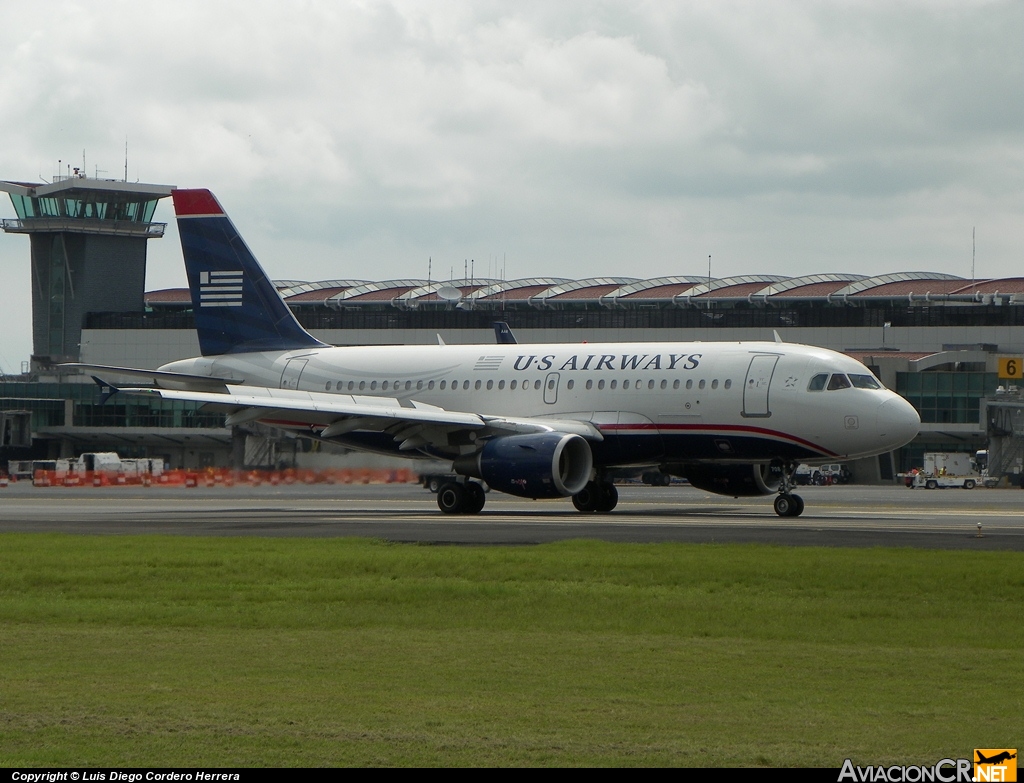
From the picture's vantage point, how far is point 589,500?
1548 inches

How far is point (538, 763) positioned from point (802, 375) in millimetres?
27756

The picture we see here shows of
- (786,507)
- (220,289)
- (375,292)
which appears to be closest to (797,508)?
(786,507)

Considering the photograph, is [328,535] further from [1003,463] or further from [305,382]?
[1003,463]

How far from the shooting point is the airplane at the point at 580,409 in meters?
35.2

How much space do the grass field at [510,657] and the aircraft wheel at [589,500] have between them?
650 inches

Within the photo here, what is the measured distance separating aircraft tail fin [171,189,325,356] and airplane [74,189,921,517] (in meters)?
1.30

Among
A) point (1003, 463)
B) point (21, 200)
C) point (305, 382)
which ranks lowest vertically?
point (1003, 463)

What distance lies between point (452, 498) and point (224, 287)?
1330 centimetres

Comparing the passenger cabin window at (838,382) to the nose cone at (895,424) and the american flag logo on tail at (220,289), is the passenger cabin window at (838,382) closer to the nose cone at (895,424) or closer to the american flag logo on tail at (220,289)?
the nose cone at (895,424)

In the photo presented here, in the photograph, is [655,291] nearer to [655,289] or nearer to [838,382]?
[655,289]

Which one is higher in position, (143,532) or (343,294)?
(343,294)

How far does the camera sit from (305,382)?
43.5 m

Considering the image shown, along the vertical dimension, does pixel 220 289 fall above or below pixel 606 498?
above

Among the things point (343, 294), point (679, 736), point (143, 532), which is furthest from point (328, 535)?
point (343, 294)
